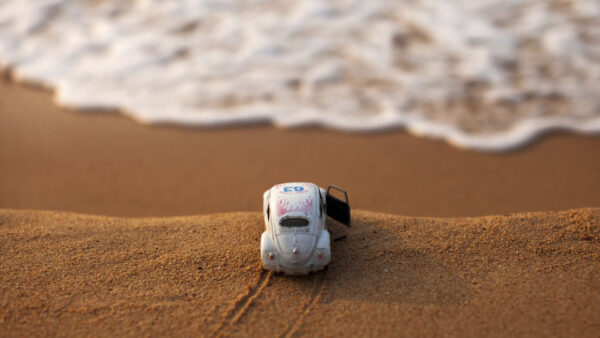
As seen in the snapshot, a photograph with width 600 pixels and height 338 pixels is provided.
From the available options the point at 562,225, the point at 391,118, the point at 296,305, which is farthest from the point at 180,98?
the point at 562,225

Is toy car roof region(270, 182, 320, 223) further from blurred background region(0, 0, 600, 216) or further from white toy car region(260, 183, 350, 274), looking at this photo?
blurred background region(0, 0, 600, 216)

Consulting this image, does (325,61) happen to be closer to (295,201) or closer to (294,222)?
(295,201)

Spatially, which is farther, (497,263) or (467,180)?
(467,180)

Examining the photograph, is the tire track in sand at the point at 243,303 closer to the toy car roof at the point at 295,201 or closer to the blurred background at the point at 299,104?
the toy car roof at the point at 295,201

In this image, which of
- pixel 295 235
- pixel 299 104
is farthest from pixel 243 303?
pixel 299 104

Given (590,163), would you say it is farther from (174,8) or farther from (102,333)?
(174,8)
